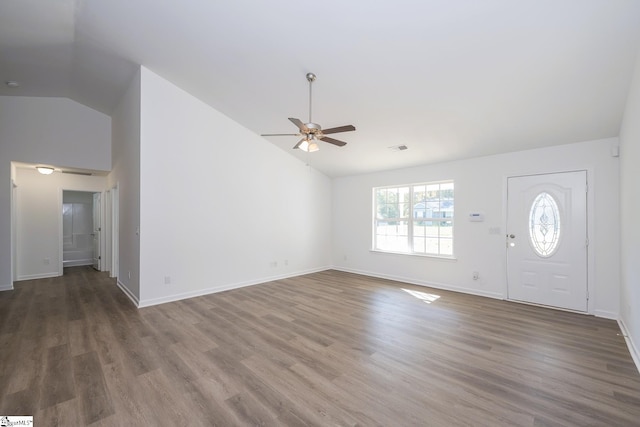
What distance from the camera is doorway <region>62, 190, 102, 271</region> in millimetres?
7676

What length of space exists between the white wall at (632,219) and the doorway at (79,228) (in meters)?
10.3

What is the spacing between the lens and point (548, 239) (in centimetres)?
411

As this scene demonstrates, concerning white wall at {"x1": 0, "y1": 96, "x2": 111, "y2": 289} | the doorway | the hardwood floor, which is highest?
white wall at {"x1": 0, "y1": 96, "x2": 111, "y2": 289}

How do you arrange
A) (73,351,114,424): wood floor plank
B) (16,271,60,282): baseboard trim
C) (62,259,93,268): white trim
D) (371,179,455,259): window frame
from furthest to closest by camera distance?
(62,259,93,268): white trim
(16,271,60,282): baseboard trim
(371,179,455,259): window frame
(73,351,114,424): wood floor plank

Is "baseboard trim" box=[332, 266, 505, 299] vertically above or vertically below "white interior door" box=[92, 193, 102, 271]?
below

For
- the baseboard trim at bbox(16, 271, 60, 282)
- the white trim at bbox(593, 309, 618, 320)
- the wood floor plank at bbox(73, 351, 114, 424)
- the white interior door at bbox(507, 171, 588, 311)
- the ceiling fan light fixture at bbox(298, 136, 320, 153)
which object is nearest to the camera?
the wood floor plank at bbox(73, 351, 114, 424)

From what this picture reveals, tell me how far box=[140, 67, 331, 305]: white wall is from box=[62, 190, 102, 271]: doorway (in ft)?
15.9

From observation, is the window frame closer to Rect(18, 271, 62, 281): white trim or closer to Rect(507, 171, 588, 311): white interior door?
Rect(507, 171, 588, 311): white interior door

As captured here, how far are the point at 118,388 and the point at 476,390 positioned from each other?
9.28ft

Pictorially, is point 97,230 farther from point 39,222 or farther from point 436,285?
point 436,285

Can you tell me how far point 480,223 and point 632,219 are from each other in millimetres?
2099

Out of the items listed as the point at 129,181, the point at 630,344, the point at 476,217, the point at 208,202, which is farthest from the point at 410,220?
the point at 129,181

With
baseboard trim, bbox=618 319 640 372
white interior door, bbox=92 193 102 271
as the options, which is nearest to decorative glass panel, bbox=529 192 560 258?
baseboard trim, bbox=618 319 640 372

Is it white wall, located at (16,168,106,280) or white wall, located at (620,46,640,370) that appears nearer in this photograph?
white wall, located at (620,46,640,370)
